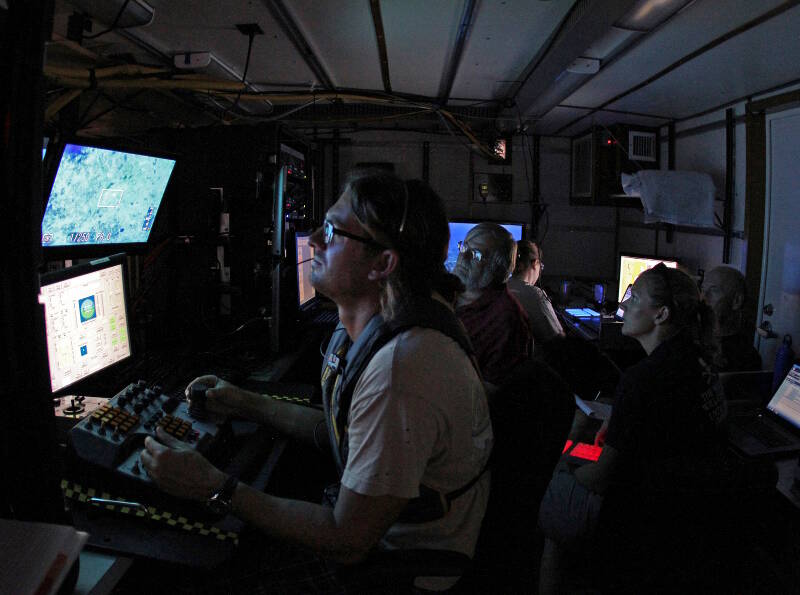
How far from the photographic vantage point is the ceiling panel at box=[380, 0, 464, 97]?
6.56 ft

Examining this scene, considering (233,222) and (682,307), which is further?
(233,222)

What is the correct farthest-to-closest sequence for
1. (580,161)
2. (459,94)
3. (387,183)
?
(580,161)
(459,94)
(387,183)

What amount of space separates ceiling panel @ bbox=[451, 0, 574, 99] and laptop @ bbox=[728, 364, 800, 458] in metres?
1.81

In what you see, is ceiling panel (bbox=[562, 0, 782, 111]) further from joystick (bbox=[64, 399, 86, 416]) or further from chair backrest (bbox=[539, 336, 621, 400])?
joystick (bbox=[64, 399, 86, 416])

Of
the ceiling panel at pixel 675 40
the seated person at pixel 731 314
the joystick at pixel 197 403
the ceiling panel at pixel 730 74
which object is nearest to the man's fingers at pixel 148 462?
the joystick at pixel 197 403

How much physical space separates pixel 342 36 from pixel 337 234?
1.53 m

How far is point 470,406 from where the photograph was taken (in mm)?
1029

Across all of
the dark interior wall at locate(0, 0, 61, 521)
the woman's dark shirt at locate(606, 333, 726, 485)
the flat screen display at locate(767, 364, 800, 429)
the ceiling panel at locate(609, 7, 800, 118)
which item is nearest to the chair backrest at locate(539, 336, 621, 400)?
the woman's dark shirt at locate(606, 333, 726, 485)

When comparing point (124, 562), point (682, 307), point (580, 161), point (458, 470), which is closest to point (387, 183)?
point (458, 470)

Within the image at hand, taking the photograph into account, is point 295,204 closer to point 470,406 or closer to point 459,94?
point 459,94

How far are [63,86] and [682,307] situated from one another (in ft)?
8.74

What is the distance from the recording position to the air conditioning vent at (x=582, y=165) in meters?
4.15

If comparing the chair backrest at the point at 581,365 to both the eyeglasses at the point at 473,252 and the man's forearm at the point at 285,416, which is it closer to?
the eyeglasses at the point at 473,252

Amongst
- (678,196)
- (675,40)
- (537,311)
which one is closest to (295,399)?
(537,311)
